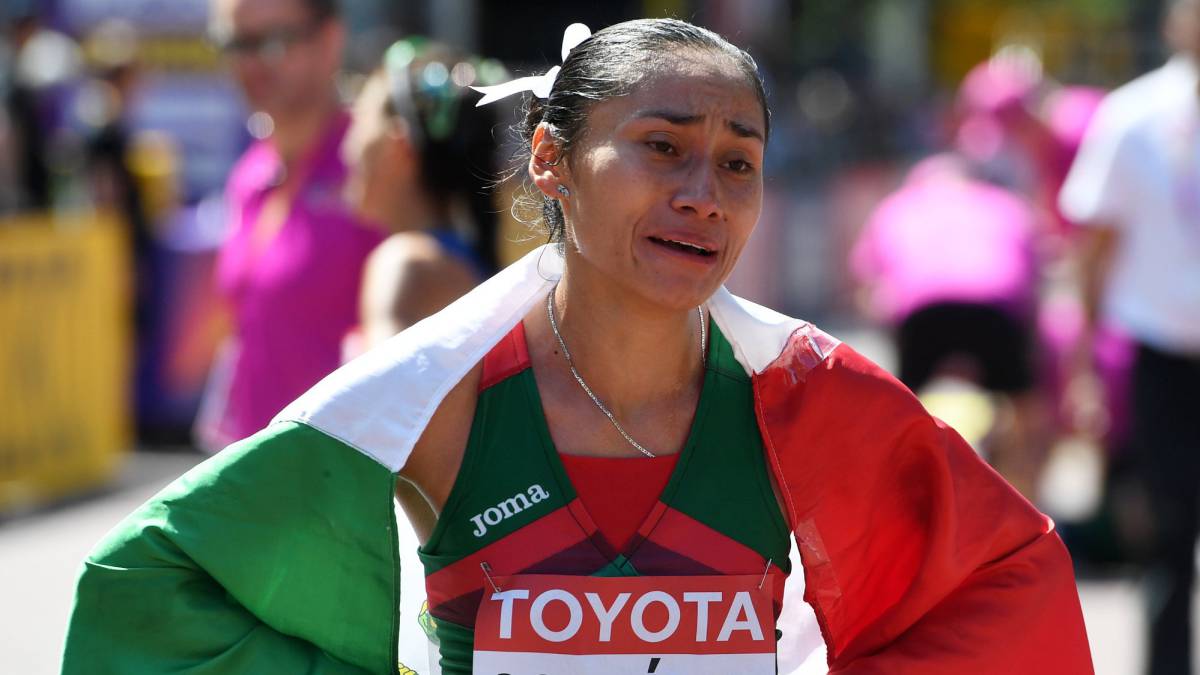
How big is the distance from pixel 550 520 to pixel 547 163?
56 centimetres

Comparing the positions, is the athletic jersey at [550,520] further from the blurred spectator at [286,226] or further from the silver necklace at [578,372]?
the blurred spectator at [286,226]

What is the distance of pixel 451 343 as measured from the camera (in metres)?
2.66

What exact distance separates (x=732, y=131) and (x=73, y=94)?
32.4 ft

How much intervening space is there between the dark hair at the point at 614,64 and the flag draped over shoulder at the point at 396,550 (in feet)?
0.75

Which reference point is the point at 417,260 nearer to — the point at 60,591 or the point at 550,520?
the point at 550,520

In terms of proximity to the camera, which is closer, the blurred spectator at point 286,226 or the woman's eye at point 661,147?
the woman's eye at point 661,147

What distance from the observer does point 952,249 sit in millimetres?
7445

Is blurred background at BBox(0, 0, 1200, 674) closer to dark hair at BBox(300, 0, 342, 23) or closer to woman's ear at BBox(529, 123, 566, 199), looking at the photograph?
dark hair at BBox(300, 0, 342, 23)

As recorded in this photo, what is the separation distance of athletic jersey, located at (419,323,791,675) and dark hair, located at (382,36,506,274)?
1554mm

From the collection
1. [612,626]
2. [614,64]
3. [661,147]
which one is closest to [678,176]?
[661,147]

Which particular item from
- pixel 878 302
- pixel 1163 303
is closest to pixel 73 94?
pixel 878 302

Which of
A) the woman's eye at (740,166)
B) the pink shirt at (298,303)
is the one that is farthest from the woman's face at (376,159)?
the woman's eye at (740,166)

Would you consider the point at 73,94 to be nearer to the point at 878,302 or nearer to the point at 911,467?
the point at 878,302

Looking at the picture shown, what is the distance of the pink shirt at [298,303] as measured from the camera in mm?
4426
